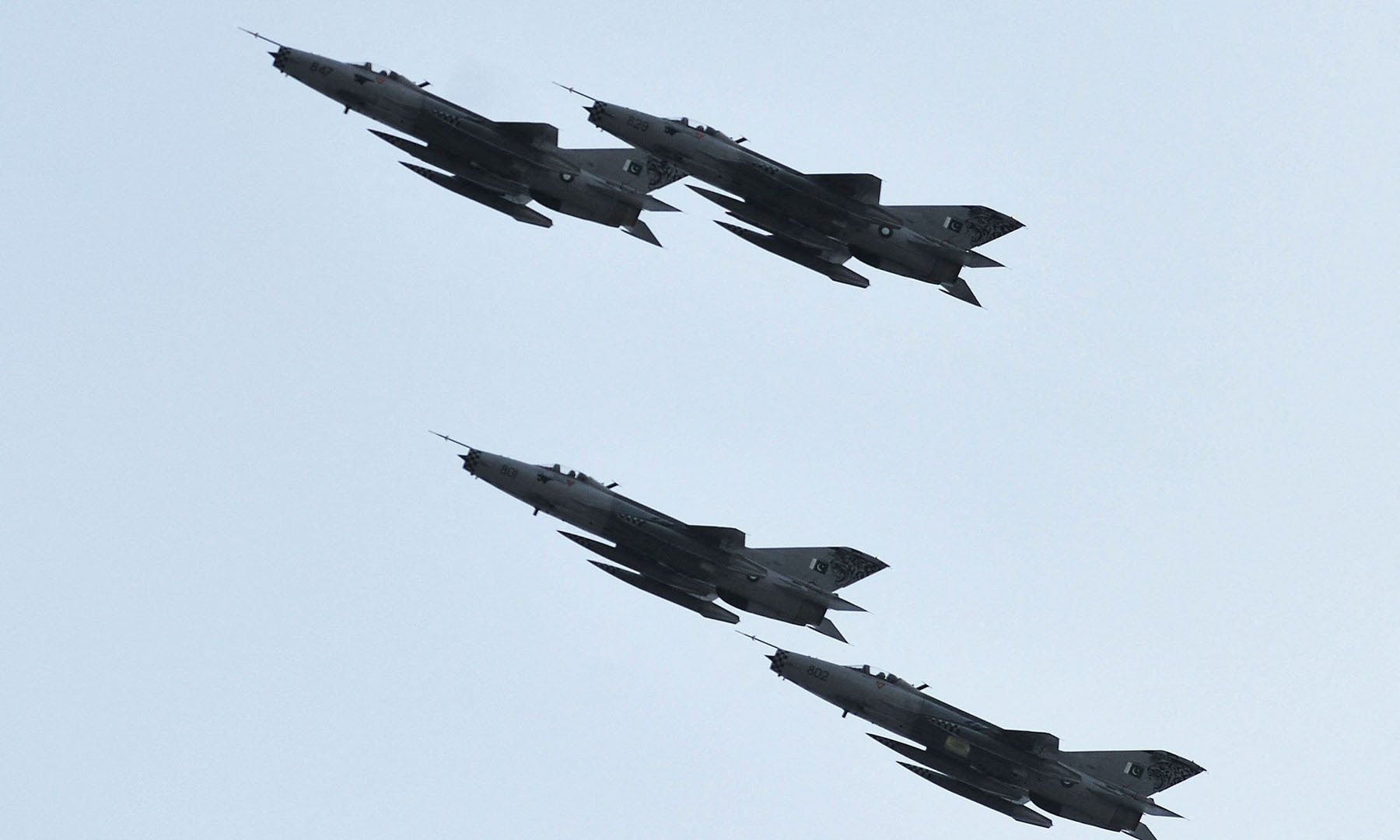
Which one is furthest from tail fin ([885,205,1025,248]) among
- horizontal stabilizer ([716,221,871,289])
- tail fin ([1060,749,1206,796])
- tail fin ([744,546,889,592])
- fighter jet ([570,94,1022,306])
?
tail fin ([1060,749,1206,796])

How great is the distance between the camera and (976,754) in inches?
3068

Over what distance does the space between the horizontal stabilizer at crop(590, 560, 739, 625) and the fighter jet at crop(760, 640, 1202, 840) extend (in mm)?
2225

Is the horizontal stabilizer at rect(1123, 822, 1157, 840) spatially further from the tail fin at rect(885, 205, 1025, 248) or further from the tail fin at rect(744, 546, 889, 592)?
the tail fin at rect(885, 205, 1025, 248)

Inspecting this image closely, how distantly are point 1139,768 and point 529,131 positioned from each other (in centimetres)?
2853

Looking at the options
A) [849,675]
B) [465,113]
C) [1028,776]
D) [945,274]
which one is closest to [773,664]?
[849,675]

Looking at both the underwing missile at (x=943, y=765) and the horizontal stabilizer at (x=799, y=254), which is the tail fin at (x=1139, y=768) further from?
the horizontal stabilizer at (x=799, y=254)

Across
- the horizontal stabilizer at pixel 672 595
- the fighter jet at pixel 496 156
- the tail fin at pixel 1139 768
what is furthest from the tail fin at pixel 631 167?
the tail fin at pixel 1139 768

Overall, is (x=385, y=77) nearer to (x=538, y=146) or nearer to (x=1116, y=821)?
(x=538, y=146)

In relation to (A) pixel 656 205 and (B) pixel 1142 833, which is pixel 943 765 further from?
(A) pixel 656 205

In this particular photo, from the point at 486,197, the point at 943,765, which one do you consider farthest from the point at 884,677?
the point at 486,197

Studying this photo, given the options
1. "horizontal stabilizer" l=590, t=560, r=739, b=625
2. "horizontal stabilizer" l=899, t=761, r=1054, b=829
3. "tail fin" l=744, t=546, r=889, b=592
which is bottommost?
"horizontal stabilizer" l=899, t=761, r=1054, b=829

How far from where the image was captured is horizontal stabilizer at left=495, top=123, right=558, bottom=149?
77125mm

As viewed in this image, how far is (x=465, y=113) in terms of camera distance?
7719cm

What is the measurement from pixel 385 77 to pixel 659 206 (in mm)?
9644
